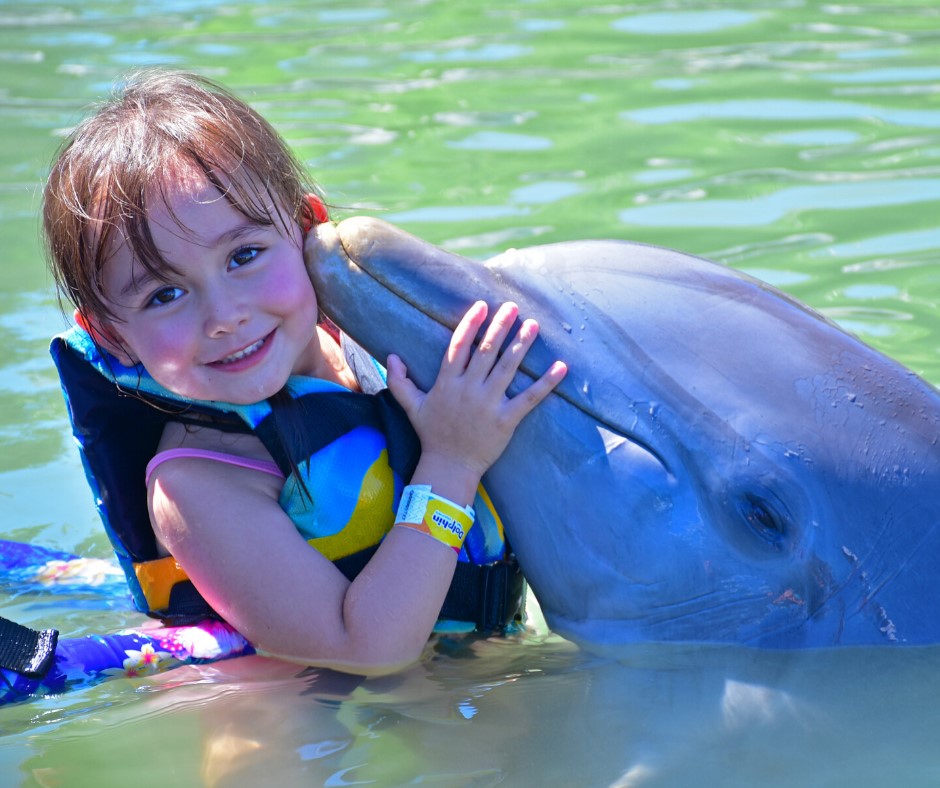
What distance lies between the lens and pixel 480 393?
13.4ft

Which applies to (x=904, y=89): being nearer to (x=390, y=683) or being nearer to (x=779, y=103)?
(x=779, y=103)

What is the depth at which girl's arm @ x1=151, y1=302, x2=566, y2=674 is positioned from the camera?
13.4 feet

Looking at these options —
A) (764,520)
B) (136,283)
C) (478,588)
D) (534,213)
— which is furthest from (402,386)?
(534,213)

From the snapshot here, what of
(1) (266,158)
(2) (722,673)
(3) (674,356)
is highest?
(1) (266,158)

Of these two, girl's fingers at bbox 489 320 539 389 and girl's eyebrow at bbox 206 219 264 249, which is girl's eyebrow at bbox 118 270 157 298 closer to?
girl's eyebrow at bbox 206 219 264 249

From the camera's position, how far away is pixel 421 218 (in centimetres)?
878

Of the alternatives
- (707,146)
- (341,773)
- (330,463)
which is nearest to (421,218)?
(707,146)

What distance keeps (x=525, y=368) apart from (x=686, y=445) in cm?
50

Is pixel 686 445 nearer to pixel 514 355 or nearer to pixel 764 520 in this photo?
pixel 764 520

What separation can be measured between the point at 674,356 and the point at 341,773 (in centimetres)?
142

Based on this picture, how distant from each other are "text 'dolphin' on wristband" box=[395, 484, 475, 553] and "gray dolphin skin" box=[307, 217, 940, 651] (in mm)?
161

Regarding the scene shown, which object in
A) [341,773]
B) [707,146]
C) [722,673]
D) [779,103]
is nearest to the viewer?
[341,773]

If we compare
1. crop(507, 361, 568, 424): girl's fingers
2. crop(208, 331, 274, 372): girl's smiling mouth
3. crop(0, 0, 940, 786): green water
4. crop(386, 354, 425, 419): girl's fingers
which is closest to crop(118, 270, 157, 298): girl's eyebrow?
crop(208, 331, 274, 372): girl's smiling mouth

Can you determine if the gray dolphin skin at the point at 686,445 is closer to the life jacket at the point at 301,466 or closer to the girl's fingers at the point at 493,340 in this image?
the girl's fingers at the point at 493,340
